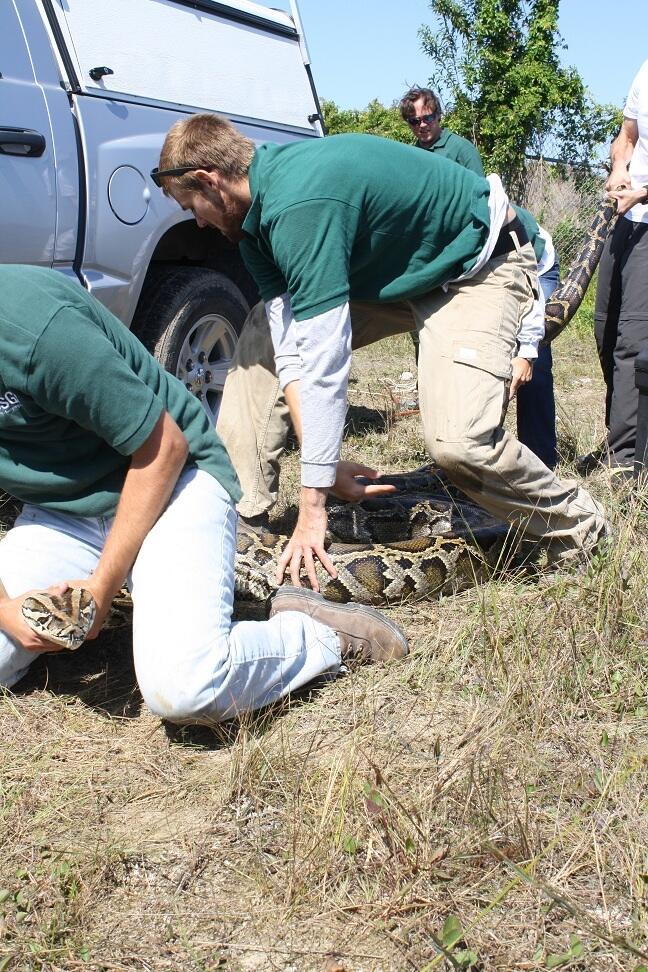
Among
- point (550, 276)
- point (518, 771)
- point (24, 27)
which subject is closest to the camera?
point (518, 771)

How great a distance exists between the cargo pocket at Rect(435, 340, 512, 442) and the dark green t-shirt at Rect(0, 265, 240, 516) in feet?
3.41

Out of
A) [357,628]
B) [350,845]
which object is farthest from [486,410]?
[350,845]

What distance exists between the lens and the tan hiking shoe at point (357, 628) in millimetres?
3484

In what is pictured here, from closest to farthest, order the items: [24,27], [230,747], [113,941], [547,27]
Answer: [113,941]
[230,747]
[24,27]
[547,27]

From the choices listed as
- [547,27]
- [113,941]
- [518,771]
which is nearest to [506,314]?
[518,771]

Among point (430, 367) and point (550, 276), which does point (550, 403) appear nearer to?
point (550, 276)

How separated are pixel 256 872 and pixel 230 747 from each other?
630 mm

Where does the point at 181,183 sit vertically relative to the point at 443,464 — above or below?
above

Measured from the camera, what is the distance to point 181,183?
3896 millimetres

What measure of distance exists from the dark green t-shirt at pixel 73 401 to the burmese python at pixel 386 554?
45 cm

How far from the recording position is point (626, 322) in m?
5.52

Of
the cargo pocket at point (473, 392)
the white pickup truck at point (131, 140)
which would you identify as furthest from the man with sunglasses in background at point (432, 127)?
the cargo pocket at point (473, 392)

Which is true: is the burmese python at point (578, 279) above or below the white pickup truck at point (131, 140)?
below

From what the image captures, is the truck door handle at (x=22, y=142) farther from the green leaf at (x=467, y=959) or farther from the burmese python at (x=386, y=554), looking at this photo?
the green leaf at (x=467, y=959)
